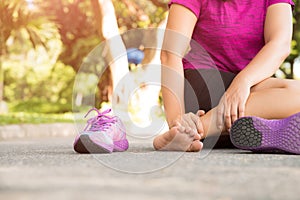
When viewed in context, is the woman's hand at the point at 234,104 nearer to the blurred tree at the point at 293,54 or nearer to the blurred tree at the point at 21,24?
the blurred tree at the point at 21,24

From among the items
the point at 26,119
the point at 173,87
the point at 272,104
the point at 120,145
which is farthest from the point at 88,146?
the point at 26,119

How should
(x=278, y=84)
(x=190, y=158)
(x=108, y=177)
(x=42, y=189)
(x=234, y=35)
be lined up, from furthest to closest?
(x=234, y=35) → (x=278, y=84) → (x=190, y=158) → (x=108, y=177) → (x=42, y=189)

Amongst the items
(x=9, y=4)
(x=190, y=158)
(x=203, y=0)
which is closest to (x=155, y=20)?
(x=9, y=4)

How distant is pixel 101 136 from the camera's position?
239 centimetres

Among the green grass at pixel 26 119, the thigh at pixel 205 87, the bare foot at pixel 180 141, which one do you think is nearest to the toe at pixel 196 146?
the bare foot at pixel 180 141

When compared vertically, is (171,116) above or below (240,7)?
below

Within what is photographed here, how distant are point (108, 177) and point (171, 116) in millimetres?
1139

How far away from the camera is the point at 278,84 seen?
2.56 meters

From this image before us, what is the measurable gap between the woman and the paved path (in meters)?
0.43

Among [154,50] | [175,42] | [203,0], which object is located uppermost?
[203,0]

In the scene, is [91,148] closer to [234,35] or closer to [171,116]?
[171,116]

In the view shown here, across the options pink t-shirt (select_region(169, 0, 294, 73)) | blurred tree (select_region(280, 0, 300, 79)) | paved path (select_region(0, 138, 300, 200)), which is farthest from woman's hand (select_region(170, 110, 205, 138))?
blurred tree (select_region(280, 0, 300, 79))

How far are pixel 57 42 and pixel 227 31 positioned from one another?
13890 millimetres

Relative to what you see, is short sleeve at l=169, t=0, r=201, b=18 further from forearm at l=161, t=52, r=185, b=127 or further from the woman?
forearm at l=161, t=52, r=185, b=127
